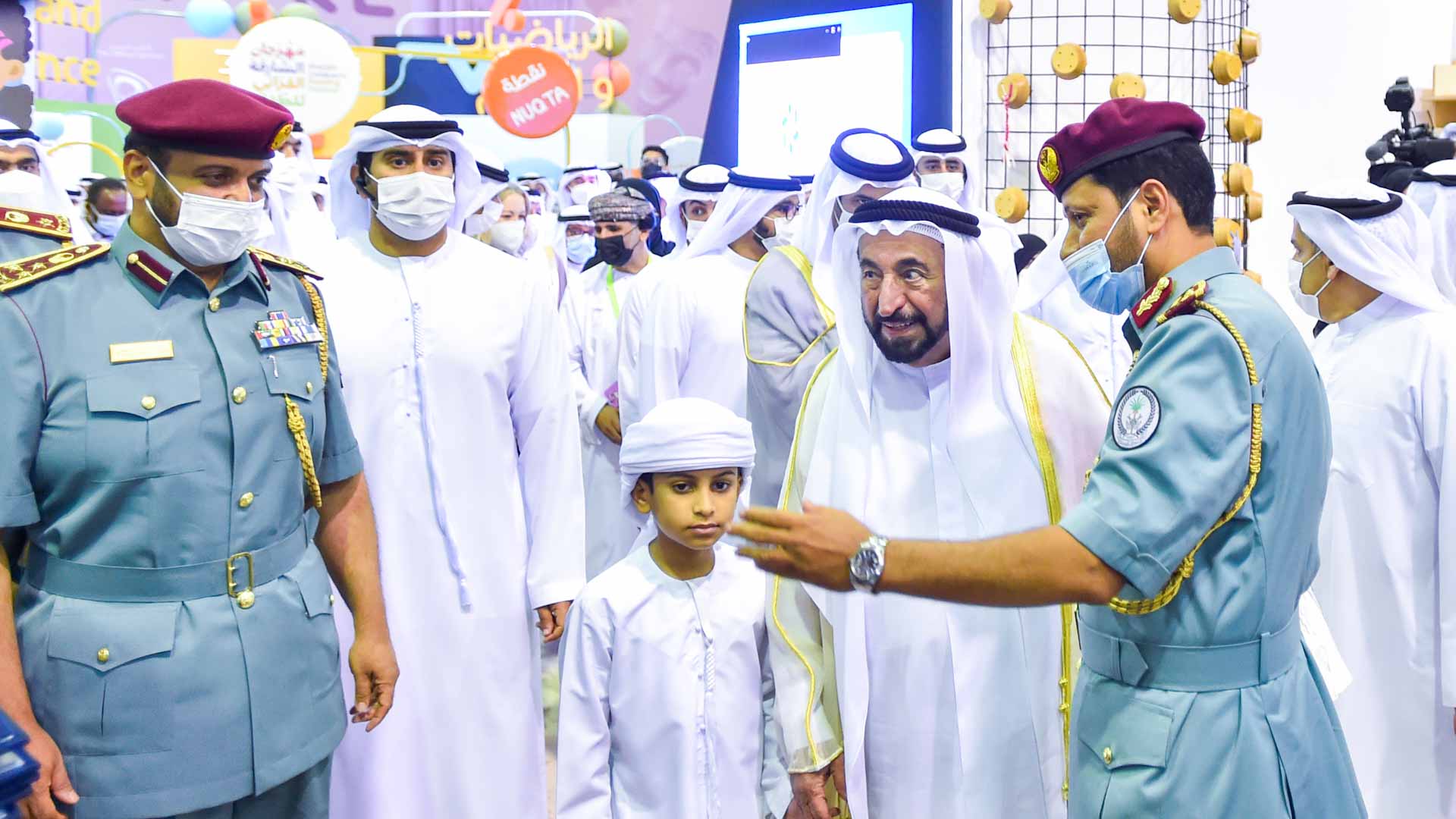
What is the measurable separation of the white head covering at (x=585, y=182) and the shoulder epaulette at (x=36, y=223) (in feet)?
22.5

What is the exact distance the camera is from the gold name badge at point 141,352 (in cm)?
207

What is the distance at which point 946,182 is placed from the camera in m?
6.25

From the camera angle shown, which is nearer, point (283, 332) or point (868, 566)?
point (868, 566)

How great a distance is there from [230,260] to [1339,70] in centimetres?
672

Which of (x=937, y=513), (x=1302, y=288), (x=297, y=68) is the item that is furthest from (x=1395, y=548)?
(x=297, y=68)

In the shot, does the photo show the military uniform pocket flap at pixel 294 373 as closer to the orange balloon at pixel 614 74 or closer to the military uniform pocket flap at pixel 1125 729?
the military uniform pocket flap at pixel 1125 729

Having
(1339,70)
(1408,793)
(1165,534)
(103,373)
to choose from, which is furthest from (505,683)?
(1339,70)

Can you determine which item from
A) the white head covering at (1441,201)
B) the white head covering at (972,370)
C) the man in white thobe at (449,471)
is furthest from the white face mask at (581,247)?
the white head covering at (972,370)

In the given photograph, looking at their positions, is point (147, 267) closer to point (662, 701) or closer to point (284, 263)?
point (284, 263)

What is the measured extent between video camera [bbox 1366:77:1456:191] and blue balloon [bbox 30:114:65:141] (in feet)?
30.0

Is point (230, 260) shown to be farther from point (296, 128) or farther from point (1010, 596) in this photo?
point (296, 128)

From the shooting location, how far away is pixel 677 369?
15.0ft

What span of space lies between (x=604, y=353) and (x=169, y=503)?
12.1ft

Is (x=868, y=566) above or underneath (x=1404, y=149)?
underneath
